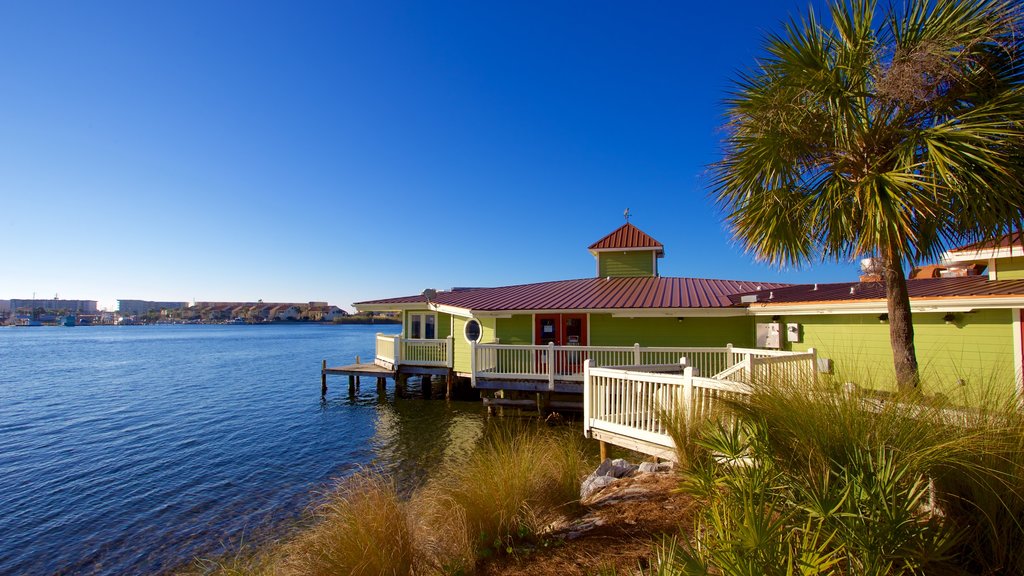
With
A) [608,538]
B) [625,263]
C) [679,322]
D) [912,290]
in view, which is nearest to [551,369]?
[679,322]

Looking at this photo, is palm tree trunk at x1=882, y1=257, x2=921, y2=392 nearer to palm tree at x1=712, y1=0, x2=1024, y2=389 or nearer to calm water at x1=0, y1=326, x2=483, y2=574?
palm tree at x1=712, y1=0, x2=1024, y2=389

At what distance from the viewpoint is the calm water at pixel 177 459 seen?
784 centimetres

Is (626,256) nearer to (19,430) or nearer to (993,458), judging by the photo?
(993,458)

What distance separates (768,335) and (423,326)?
43.8ft

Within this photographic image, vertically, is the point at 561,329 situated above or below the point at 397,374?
above

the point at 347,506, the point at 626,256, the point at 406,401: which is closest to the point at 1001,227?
the point at 347,506

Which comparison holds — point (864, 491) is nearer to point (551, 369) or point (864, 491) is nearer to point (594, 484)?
point (594, 484)

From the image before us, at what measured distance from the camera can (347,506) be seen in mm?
4480

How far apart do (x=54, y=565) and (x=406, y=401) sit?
12394 mm

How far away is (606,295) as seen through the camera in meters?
17.2

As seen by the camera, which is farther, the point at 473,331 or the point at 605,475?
the point at 473,331

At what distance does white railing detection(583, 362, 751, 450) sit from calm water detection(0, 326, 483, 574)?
4.85 metres

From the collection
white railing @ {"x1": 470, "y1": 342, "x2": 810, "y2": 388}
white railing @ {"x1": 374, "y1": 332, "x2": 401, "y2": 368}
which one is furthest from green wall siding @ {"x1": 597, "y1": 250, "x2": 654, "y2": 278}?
white railing @ {"x1": 374, "y1": 332, "x2": 401, "y2": 368}

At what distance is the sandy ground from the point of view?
3.78m
